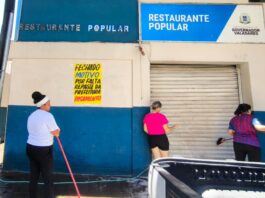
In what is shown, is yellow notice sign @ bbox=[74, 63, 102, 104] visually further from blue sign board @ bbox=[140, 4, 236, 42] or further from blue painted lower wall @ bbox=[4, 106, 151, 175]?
blue sign board @ bbox=[140, 4, 236, 42]

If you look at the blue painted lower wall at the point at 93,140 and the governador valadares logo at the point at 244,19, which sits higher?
the governador valadares logo at the point at 244,19

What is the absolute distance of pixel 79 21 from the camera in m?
7.53

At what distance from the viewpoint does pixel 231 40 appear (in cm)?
756

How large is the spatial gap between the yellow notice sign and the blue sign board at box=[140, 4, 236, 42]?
148cm

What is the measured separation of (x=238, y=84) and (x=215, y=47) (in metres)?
1.14

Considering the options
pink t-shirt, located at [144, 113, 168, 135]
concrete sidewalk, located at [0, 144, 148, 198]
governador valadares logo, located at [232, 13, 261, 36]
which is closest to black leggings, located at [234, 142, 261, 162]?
pink t-shirt, located at [144, 113, 168, 135]

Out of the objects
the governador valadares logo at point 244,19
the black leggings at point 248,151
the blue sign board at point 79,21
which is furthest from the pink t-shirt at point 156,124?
the governador valadares logo at point 244,19

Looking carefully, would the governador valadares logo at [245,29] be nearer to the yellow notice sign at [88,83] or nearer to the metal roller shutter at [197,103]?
the metal roller shutter at [197,103]

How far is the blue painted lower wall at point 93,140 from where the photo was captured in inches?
272

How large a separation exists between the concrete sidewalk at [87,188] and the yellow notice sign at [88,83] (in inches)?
71.0

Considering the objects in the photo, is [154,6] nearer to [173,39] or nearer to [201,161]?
[173,39]

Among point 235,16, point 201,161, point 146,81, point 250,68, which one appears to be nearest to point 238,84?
point 250,68

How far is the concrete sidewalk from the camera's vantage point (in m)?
5.37

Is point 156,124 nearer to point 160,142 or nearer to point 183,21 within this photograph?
point 160,142
